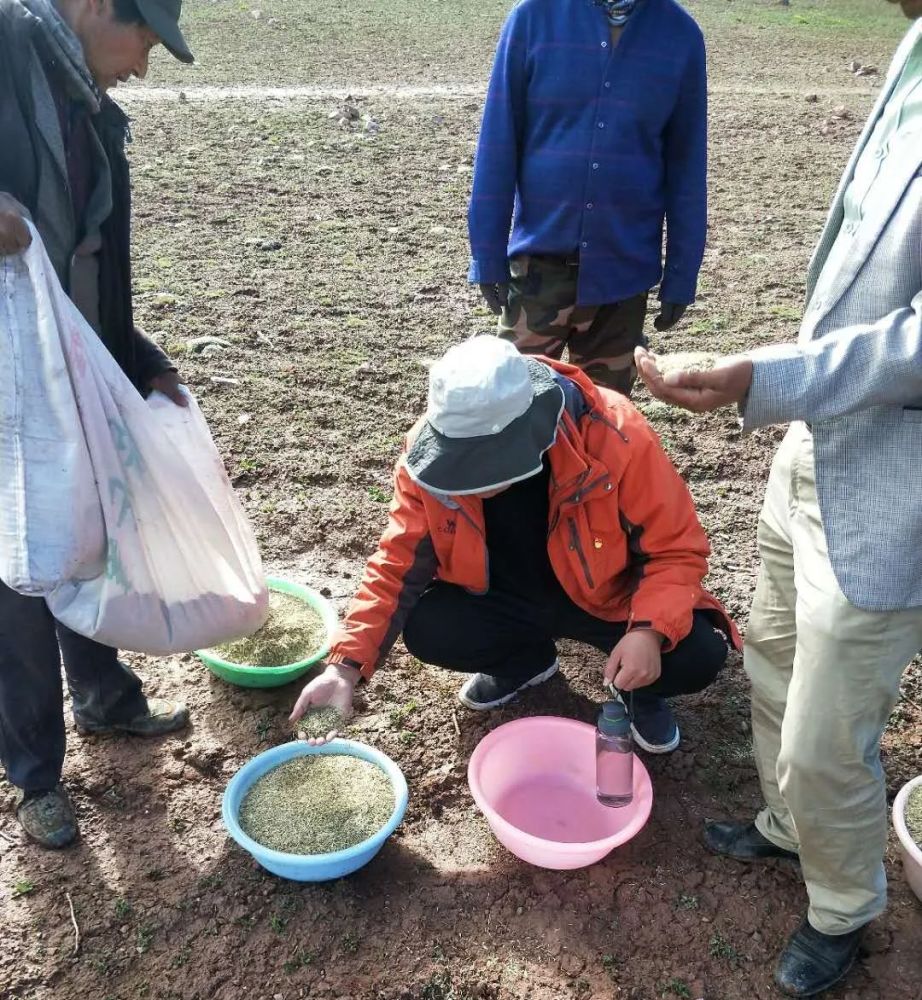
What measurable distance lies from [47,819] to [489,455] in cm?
139

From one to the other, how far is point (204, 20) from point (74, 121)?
1382 centimetres

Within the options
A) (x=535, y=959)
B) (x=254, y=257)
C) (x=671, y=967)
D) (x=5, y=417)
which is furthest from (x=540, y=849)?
(x=254, y=257)

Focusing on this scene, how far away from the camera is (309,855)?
2281mm

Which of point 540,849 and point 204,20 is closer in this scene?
point 540,849

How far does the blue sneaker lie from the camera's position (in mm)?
2688

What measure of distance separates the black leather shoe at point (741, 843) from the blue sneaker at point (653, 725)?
268 mm

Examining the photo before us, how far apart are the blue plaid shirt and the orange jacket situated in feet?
2.84

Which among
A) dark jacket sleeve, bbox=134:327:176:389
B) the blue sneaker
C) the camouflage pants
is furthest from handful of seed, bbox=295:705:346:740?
the camouflage pants

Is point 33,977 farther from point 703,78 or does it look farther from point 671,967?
point 703,78

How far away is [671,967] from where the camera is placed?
2.20m

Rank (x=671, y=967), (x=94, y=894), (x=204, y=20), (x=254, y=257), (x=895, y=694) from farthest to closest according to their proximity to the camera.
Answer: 1. (x=204, y=20)
2. (x=254, y=257)
3. (x=94, y=894)
4. (x=671, y=967)
5. (x=895, y=694)

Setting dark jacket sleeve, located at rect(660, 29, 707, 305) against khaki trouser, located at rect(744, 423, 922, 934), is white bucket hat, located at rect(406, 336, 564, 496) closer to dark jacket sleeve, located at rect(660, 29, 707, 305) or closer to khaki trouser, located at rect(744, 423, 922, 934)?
khaki trouser, located at rect(744, 423, 922, 934)

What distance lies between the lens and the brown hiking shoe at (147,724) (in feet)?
8.99

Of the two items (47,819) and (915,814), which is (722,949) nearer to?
(915,814)
